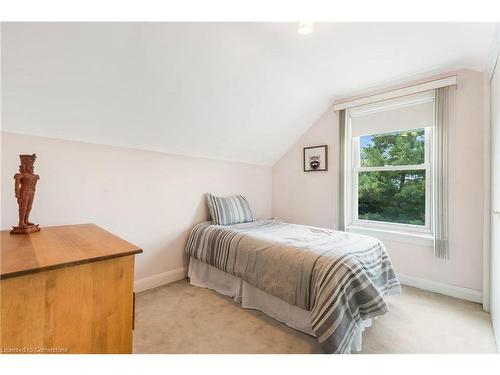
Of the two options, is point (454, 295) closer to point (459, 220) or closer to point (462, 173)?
point (459, 220)

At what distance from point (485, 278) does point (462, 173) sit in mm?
974

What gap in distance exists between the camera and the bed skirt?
1.76m

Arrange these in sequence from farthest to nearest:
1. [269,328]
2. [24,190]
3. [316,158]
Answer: [316,158]
[269,328]
[24,190]

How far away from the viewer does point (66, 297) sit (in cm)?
87

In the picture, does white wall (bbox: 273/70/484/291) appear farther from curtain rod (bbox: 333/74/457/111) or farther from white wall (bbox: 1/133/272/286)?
white wall (bbox: 1/133/272/286)

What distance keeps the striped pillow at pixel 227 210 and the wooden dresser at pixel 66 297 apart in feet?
5.67

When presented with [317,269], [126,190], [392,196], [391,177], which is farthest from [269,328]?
[391,177]

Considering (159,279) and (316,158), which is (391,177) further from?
(159,279)

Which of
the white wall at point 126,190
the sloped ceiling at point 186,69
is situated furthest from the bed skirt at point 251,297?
the sloped ceiling at point 186,69

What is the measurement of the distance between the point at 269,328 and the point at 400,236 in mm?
1874

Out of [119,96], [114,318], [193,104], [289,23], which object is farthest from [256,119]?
[114,318]

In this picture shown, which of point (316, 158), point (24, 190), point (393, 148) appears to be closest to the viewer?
point (24, 190)

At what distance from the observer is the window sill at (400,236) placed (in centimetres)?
256

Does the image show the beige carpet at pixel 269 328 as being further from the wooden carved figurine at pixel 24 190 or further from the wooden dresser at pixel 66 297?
the wooden carved figurine at pixel 24 190
